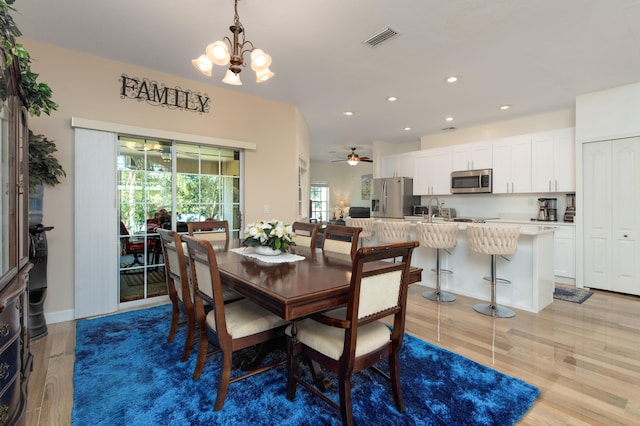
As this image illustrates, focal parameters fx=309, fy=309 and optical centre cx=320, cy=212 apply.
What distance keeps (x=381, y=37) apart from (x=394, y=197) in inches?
166

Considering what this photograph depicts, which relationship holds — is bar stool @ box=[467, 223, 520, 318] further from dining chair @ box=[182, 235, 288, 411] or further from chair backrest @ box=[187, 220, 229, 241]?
chair backrest @ box=[187, 220, 229, 241]

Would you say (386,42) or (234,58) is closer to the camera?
(234,58)

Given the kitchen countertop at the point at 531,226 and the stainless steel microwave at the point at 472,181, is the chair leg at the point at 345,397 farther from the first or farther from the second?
the stainless steel microwave at the point at 472,181

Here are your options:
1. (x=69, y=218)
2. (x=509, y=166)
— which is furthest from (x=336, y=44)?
(x=509, y=166)

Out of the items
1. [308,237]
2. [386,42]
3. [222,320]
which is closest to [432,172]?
[386,42]

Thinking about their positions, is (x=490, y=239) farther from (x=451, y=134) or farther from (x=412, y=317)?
(x=451, y=134)

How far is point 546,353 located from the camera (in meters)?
2.38

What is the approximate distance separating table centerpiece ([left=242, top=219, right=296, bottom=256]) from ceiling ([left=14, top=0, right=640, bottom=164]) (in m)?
1.67

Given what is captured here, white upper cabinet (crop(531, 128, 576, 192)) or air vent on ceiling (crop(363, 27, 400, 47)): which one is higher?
air vent on ceiling (crop(363, 27, 400, 47))

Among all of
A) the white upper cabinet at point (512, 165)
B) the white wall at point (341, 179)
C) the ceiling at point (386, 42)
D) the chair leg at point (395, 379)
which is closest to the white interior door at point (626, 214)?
the ceiling at point (386, 42)

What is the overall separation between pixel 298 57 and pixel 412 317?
9.49ft

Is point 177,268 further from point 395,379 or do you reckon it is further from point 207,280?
point 395,379

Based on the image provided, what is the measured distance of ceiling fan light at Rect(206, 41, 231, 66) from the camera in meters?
2.06

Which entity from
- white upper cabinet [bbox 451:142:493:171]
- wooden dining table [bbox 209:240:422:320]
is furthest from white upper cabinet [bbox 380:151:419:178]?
wooden dining table [bbox 209:240:422:320]
